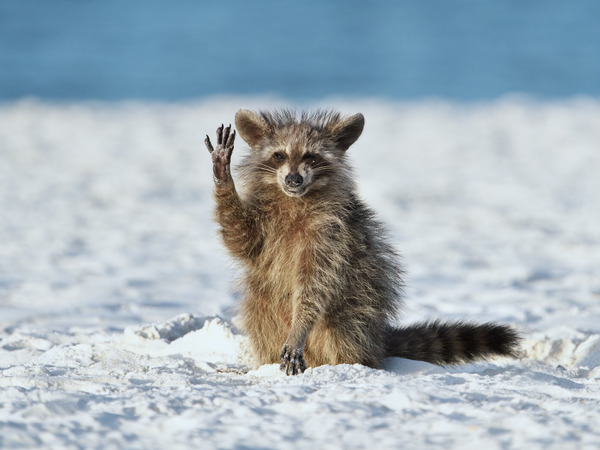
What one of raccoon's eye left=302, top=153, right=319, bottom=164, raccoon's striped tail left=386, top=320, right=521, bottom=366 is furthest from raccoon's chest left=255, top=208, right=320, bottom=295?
raccoon's striped tail left=386, top=320, right=521, bottom=366

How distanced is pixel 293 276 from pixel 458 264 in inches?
179

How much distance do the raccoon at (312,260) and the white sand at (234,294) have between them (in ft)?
0.66

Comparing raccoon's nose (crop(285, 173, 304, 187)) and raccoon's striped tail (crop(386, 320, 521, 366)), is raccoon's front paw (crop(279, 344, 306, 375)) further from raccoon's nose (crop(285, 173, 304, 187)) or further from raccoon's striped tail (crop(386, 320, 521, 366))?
raccoon's nose (crop(285, 173, 304, 187))

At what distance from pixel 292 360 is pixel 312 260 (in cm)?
57

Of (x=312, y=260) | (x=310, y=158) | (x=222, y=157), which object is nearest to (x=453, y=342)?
(x=312, y=260)

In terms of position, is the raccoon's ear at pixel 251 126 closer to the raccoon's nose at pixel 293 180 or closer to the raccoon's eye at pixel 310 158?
the raccoon's eye at pixel 310 158

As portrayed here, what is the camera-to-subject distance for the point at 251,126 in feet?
16.6

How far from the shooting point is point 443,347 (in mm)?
5035

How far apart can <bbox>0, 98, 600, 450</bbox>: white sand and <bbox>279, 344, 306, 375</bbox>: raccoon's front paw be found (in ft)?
0.40

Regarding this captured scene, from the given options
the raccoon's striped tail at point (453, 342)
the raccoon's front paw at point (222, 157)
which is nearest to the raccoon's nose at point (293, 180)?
the raccoon's front paw at point (222, 157)

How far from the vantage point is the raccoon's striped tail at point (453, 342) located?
495 centimetres

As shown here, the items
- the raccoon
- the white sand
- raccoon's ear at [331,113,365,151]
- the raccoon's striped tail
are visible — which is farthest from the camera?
raccoon's ear at [331,113,365,151]

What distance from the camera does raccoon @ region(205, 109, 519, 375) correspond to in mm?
4637

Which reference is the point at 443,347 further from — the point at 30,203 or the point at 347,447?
the point at 30,203
